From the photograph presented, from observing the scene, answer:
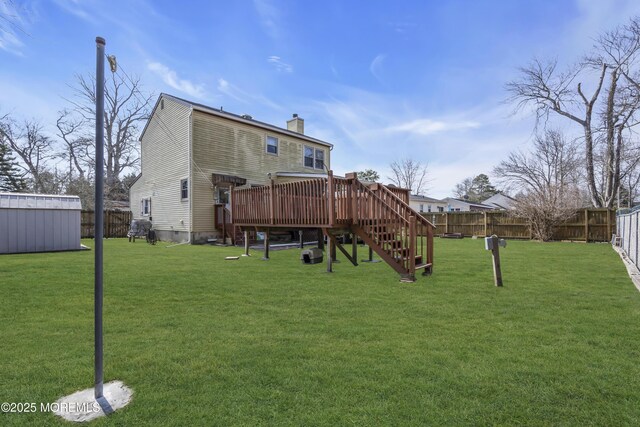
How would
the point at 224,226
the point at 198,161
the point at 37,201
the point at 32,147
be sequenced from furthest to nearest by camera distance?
the point at 32,147 < the point at 198,161 < the point at 224,226 < the point at 37,201

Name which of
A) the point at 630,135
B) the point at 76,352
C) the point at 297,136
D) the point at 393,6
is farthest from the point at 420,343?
the point at 630,135

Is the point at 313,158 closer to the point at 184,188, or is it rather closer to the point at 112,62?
the point at 184,188

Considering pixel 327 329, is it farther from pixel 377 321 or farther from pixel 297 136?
pixel 297 136

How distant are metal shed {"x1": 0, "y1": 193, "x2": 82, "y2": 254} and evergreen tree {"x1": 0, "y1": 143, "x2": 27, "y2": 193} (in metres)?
24.9

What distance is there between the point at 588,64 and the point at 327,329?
25668mm

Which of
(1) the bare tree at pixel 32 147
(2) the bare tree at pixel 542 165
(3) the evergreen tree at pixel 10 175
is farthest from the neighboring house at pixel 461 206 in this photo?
(3) the evergreen tree at pixel 10 175

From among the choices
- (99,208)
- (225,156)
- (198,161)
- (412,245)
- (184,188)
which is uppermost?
(225,156)

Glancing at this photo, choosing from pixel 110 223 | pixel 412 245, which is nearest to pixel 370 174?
pixel 110 223

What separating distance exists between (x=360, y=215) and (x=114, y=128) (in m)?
26.9

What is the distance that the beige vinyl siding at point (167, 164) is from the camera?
49.4 ft

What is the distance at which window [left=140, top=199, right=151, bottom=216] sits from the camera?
17977 millimetres

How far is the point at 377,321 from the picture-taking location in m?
3.83

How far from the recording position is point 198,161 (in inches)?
581

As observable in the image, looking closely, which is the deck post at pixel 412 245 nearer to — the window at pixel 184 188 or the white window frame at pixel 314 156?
the window at pixel 184 188
